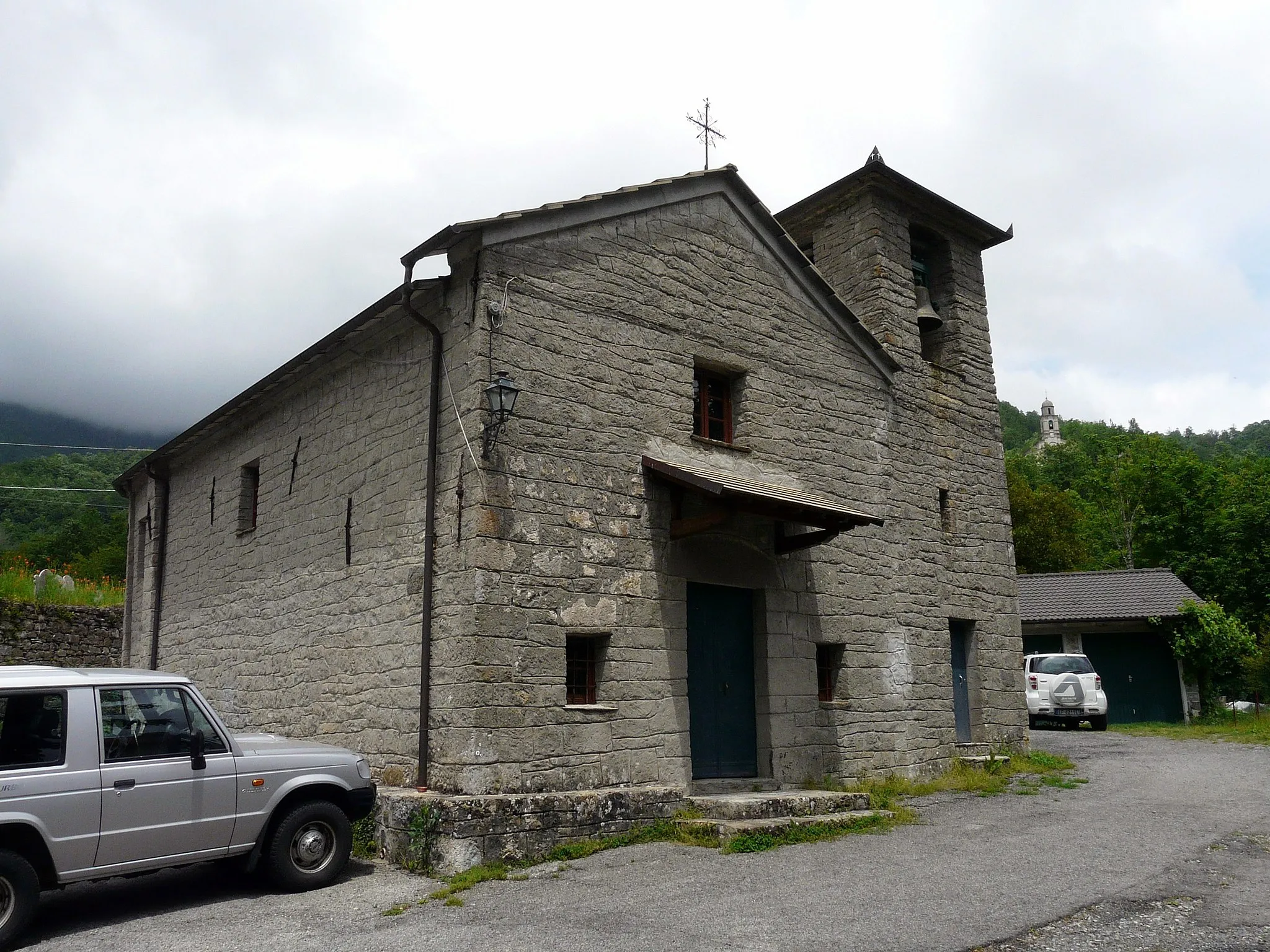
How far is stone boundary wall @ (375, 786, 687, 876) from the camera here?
Answer: 24.2 feet

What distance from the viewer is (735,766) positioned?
10.0 meters

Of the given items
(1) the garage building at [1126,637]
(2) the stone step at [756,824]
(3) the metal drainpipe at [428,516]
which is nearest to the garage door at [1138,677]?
(1) the garage building at [1126,637]

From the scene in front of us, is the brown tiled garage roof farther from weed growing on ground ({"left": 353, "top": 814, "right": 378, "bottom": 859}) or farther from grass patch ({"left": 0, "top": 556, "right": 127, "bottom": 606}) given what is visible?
grass patch ({"left": 0, "top": 556, "right": 127, "bottom": 606})

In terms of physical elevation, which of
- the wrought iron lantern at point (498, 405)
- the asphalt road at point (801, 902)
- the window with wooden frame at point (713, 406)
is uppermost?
the window with wooden frame at point (713, 406)

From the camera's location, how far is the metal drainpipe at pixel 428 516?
8.30 meters

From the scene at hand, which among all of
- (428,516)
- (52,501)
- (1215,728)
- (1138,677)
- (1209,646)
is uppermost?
(52,501)

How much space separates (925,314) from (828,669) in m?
5.53

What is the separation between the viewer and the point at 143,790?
6398 millimetres

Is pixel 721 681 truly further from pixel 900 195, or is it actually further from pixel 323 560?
pixel 900 195

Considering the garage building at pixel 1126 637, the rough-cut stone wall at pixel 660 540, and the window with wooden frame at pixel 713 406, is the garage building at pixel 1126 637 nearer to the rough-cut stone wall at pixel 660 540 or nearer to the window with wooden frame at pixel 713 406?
the rough-cut stone wall at pixel 660 540

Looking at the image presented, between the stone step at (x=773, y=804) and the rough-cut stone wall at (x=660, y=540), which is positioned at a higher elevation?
the rough-cut stone wall at (x=660, y=540)

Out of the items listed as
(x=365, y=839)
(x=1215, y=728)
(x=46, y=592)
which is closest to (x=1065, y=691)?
(x=1215, y=728)

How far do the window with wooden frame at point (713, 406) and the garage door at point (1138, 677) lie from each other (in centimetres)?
1649

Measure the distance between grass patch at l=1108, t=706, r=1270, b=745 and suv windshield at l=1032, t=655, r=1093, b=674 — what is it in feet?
4.46
